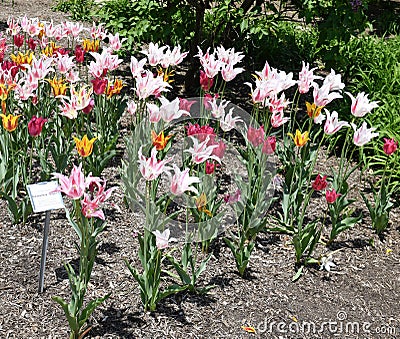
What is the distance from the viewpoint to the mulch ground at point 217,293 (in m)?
2.62

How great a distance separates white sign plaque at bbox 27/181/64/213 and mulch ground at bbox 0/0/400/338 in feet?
1.74

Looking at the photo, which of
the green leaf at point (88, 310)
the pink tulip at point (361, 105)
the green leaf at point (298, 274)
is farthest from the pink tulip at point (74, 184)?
the pink tulip at point (361, 105)

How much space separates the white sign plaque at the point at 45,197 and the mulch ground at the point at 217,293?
0.53 meters

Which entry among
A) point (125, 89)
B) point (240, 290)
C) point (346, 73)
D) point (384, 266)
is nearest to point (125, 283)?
point (240, 290)

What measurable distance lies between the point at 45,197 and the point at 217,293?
1.00 meters

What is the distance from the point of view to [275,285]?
9.78ft

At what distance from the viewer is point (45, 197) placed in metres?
2.44

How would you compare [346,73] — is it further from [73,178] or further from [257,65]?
[73,178]

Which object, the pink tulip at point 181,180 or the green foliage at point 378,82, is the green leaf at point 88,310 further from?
the green foliage at point 378,82

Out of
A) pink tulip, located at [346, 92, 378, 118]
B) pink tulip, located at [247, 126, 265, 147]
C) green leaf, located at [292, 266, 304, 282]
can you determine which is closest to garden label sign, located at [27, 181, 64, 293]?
pink tulip, located at [247, 126, 265, 147]

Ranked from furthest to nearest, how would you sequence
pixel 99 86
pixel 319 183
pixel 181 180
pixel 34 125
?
pixel 99 86 → pixel 319 183 → pixel 34 125 → pixel 181 180

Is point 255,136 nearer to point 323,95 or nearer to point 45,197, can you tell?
point 323,95

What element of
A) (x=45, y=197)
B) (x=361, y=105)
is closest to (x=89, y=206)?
(x=45, y=197)

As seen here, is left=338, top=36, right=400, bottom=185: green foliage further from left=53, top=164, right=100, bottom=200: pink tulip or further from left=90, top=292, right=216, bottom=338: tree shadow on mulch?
left=53, top=164, right=100, bottom=200: pink tulip
